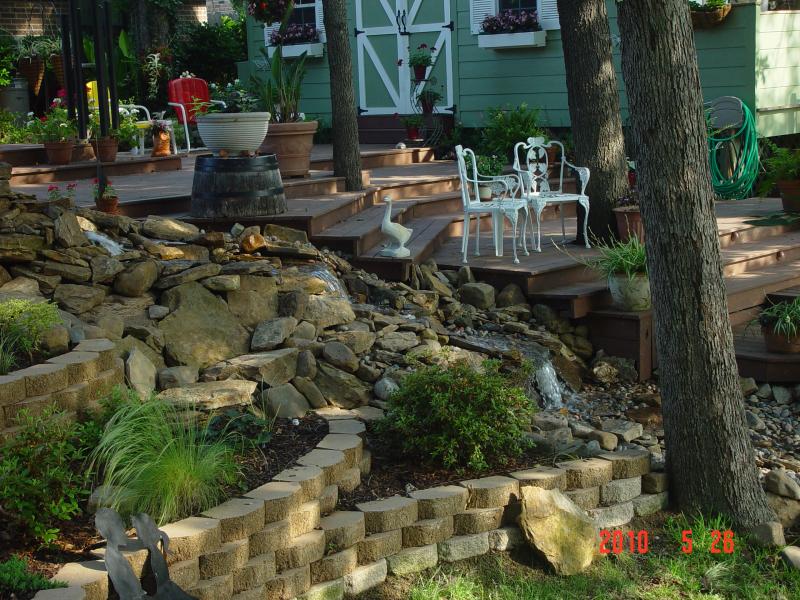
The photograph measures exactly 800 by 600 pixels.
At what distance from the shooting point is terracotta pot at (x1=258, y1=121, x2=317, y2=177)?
946 cm

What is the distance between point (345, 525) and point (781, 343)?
388cm

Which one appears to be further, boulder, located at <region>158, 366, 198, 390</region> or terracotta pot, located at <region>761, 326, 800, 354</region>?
terracotta pot, located at <region>761, 326, 800, 354</region>

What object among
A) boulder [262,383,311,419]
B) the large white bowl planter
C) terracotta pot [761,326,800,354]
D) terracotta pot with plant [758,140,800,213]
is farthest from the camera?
terracotta pot with plant [758,140,800,213]

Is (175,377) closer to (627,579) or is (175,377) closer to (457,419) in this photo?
(457,419)

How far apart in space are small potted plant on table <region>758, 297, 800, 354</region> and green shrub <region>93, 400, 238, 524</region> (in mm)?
3946

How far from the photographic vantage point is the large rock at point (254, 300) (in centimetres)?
591

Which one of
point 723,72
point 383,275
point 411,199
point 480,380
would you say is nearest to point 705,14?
point 723,72

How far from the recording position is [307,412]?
504 cm

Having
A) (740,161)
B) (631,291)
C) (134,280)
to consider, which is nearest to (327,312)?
Answer: (134,280)

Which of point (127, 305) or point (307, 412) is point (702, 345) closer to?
point (307, 412)

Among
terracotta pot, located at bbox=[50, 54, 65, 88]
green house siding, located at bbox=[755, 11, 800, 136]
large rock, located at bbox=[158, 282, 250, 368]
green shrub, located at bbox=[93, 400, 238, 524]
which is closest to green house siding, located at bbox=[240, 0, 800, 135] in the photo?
green house siding, located at bbox=[755, 11, 800, 136]

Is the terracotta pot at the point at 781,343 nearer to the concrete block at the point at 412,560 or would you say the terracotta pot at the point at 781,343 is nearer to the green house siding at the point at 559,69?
the concrete block at the point at 412,560

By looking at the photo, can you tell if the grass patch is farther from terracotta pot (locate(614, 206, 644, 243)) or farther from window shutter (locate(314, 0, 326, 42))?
window shutter (locate(314, 0, 326, 42))

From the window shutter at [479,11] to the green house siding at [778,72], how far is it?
3.07 m
